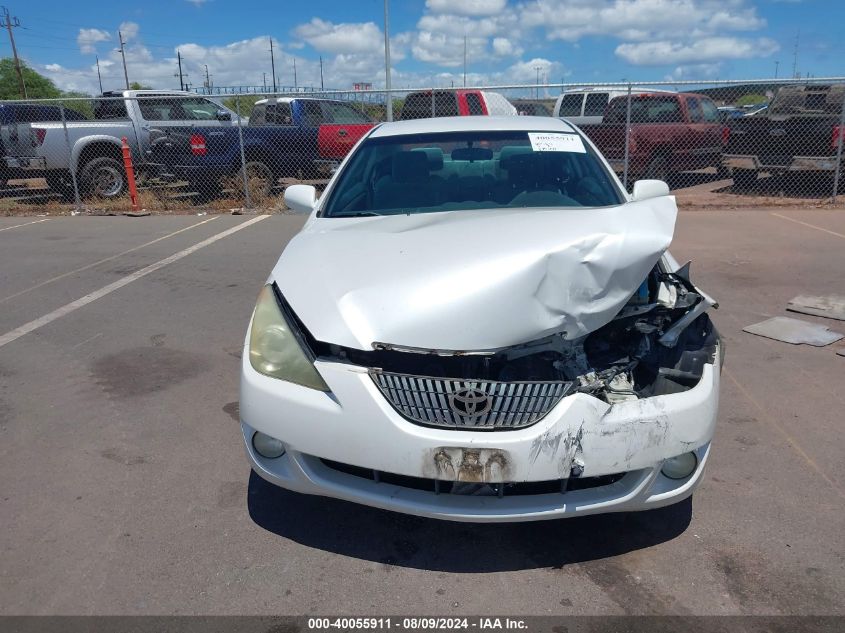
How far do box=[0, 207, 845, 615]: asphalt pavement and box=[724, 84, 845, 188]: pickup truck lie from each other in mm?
7402

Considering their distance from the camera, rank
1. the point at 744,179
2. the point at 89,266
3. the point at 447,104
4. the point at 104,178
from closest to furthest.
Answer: the point at 89,266, the point at 104,178, the point at 447,104, the point at 744,179

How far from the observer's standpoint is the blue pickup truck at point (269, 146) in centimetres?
1162

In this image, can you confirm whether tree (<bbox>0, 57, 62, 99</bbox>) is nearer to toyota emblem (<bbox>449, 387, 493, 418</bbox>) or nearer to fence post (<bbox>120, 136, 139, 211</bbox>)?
fence post (<bbox>120, 136, 139, 211</bbox>)

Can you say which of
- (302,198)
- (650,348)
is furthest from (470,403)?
(302,198)

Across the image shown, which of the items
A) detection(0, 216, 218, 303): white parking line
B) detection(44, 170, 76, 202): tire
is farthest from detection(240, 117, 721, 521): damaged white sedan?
detection(44, 170, 76, 202): tire

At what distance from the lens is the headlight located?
101 inches

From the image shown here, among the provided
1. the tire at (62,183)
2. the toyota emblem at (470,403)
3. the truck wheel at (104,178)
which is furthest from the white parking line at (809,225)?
the tire at (62,183)

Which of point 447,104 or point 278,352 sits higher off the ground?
point 447,104

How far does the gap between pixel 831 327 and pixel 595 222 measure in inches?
135

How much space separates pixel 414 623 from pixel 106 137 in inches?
485

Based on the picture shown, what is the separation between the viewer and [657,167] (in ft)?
40.0

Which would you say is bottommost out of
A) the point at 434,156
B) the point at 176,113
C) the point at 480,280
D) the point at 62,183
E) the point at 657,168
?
the point at 62,183

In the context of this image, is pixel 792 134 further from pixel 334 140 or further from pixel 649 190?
pixel 649 190

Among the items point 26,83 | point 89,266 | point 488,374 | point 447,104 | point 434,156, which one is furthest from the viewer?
point 26,83
